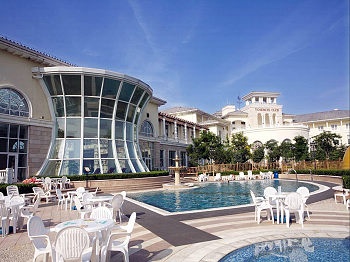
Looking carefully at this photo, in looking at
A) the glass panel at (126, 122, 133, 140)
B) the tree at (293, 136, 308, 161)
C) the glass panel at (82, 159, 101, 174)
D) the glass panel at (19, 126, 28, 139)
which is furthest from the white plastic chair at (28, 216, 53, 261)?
the tree at (293, 136, 308, 161)

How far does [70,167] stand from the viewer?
71.2 ft

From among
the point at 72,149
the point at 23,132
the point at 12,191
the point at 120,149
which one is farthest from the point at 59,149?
the point at 12,191

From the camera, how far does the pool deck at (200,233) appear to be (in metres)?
6.00

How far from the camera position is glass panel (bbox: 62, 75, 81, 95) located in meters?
22.5

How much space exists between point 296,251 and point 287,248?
233 millimetres

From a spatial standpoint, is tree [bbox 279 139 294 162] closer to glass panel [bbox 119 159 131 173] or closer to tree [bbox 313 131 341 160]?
tree [bbox 313 131 341 160]

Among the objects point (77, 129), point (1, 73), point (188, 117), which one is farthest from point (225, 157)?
point (1, 73)

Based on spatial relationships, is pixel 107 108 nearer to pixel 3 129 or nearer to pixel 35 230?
pixel 3 129

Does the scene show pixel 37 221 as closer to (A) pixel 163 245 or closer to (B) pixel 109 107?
(A) pixel 163 245

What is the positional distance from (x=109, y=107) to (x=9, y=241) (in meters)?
18.1

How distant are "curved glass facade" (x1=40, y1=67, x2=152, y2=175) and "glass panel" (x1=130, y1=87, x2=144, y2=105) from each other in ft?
2.32

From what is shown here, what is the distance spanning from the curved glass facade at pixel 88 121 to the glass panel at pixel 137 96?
0.71 m

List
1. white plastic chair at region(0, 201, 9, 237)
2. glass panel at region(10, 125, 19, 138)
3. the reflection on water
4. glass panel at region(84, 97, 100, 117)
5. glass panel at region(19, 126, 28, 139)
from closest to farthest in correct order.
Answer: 1. the reflection on water
2. white plastic chair at region(0, 201, 9, 237)
3. glass panel at region(10, 125, 19, 138)
4. glass panel at region(19, 126, 28, 139)
5. glass panel at region(84, 97, 100, 117)

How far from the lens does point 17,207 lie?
29.0 ft
